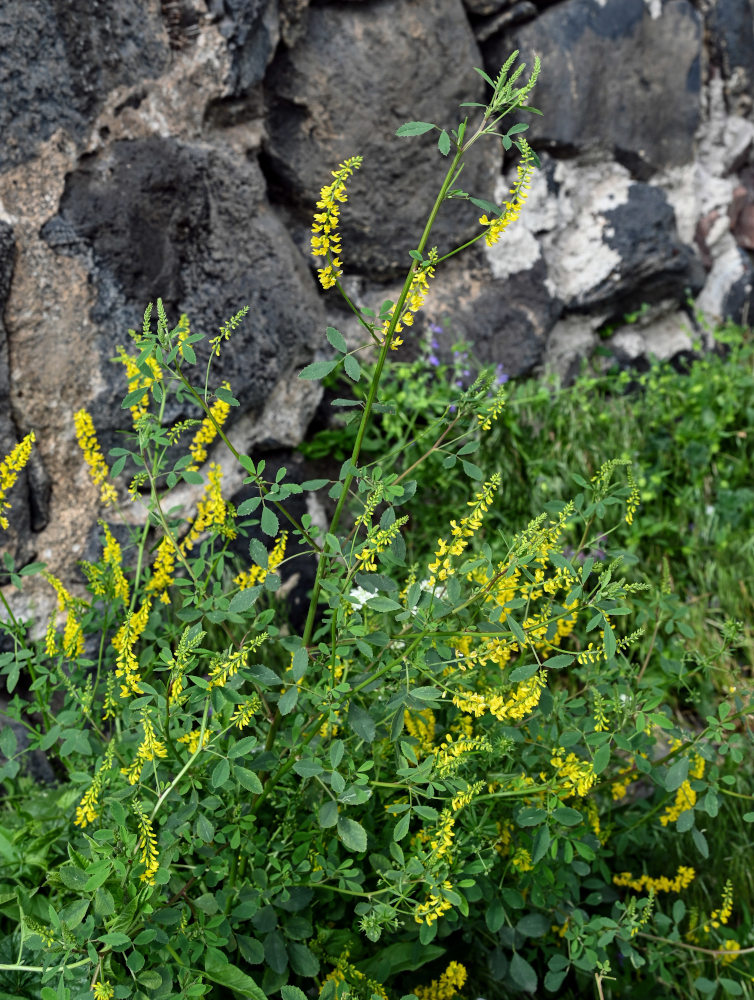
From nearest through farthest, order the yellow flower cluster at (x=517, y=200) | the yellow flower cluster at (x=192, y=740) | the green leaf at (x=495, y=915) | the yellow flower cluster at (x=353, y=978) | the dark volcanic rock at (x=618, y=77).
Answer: the yellow flower cluster at (x=517, y=200)
the yellow flower cluster at (x=192, y=740)
the yellow flower cluster at (x=353, y=978)
the green leaf at (x=495, y=915)
the dark volcanic rock at (x=618, y=77)

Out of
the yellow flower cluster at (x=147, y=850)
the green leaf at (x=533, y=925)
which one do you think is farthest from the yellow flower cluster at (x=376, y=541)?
the green leaf at (x=533, y=925)

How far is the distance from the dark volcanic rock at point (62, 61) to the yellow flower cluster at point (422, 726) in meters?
1.81

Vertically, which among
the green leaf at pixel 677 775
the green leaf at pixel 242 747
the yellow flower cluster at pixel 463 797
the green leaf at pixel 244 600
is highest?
the green leaf at pixel 244 600

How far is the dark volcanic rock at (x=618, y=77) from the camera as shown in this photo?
346 centimetres

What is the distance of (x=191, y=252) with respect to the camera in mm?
2707

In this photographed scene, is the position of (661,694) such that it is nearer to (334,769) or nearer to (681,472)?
(334,769)

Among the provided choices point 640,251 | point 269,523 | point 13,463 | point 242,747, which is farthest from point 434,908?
point 640,251

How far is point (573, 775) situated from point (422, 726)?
0.98ft

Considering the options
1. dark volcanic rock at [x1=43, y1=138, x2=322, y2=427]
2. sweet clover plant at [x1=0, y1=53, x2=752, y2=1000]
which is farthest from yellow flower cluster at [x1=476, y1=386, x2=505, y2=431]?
dark volcanic rock at [x1=43, y1=138, x2=322, y2=427]

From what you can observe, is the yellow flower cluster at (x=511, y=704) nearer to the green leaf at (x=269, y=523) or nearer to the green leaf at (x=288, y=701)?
the green leaf at (x=288, y=701)

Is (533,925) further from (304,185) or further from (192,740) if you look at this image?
(304,185)

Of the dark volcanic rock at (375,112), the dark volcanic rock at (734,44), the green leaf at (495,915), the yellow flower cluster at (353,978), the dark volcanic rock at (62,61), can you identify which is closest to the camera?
the yellow flower cluster at (353,978)

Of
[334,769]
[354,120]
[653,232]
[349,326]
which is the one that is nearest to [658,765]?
[334,769]

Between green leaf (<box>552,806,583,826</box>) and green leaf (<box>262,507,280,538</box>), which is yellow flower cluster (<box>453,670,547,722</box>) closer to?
green leaf (<box>552,806,583,826</box>)
